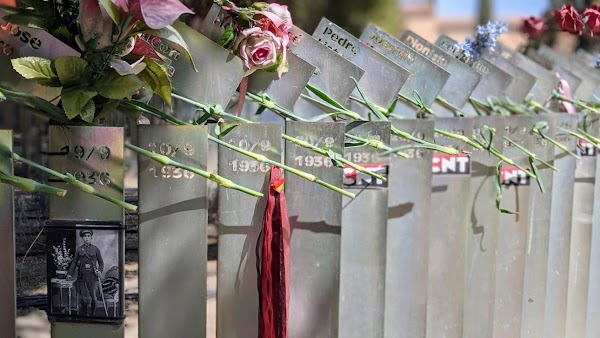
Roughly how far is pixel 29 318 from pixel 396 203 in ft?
5.42

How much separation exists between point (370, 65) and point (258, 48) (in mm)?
461

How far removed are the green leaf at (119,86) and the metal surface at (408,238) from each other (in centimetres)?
78

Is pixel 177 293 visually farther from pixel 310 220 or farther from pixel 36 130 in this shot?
pixel 36 130

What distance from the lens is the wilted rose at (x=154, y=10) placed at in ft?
4.91

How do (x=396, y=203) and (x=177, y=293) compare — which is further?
(x=396, y=203)

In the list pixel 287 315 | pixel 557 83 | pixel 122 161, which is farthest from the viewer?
pixel 557 83

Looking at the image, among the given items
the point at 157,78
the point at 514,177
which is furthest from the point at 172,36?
the point at 514,177

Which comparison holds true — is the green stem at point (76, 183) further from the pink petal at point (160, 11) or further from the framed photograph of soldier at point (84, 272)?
the pink petal at point (160, 11)

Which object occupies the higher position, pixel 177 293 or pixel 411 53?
pixel 411 53

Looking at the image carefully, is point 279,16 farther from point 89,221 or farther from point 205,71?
point 89,221

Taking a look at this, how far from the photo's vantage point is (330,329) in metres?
2.00

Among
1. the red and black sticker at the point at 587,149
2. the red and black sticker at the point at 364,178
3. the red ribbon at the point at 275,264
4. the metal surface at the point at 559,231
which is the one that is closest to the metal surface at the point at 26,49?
the red ribbon at the point at 275,264

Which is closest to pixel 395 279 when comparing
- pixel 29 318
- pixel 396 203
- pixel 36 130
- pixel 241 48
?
pixel 396 203

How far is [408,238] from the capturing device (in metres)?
2.19
